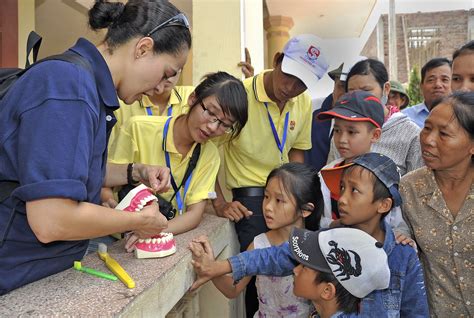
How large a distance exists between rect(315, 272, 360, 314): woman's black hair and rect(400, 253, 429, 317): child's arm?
266 mm

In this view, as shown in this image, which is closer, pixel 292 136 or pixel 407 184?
pixel 407 184

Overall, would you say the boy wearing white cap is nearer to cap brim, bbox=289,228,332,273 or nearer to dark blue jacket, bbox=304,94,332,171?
cap brim, bbox=289,228,332,273

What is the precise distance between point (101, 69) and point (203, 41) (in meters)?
2.45

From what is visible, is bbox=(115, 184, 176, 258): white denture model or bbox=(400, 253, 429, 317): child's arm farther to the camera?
bbox=(400, 253, 429, 317): child's arm

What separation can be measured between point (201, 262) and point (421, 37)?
18.2 m

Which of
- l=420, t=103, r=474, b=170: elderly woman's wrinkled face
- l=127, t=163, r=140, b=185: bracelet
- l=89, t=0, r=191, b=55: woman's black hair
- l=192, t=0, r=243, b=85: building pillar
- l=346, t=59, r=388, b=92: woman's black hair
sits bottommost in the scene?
l=127, t=163, r=140, b=185: bracelet

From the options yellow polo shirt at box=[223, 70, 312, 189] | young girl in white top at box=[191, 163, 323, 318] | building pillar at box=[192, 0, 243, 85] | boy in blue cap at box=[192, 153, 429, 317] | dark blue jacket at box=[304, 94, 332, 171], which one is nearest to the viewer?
boy in blue cap at box=[192, 153, 429, 317]

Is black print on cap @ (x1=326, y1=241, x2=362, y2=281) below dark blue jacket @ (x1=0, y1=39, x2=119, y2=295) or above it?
below

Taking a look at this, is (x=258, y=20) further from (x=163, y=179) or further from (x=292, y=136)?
(x=163, y=179)

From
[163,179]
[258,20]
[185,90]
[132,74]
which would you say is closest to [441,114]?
[163,179]

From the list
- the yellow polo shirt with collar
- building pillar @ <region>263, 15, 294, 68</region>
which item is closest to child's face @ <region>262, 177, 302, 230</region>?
the yellow polo shirt with collar

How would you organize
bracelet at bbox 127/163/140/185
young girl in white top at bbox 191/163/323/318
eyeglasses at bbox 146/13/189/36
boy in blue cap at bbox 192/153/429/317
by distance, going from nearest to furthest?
eyeglasses at bbox 146/13/189/36, boy in blue cap at bbox 192/153/429/317, bracelet at bbox 127/163/140/185, young girl in white top at bbox 191/163/323/318

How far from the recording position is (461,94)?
201 centimetres

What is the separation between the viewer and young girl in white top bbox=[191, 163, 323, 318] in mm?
2070
